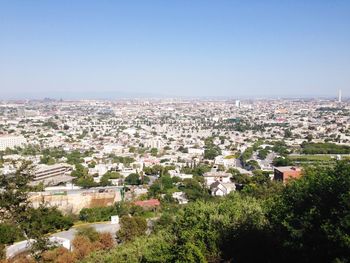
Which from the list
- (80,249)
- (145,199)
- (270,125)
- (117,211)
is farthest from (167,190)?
(270,125)

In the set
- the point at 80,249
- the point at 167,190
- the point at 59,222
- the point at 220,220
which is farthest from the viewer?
the point at 167,190

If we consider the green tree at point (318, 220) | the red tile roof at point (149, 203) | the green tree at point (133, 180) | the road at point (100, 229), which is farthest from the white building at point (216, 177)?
the green tree at point (318, 220)

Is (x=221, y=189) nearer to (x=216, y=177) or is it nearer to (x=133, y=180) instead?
(x=216, y=177)

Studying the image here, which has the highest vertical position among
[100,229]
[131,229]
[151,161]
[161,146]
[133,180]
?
[131,229]

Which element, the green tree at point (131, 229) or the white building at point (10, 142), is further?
the white building at point (10, 142)

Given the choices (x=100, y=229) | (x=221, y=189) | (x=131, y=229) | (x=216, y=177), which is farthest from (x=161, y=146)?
(x=131, y=229)

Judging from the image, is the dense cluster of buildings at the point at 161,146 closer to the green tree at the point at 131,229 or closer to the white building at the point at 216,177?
the white building at the point at 216,177

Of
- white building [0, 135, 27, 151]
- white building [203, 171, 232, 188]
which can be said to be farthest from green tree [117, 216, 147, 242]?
white building [0, 135, 27, 151]

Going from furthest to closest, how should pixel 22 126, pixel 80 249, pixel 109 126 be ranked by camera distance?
pixel 109 126 → pixel 22 126 → pixel 80 249

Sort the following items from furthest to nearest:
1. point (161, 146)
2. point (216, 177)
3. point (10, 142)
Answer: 1. point (161, 146)
2. point (10, 142)
3. point (216, 177)

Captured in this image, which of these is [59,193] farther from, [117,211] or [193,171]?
[193,171]

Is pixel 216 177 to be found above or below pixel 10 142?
above
